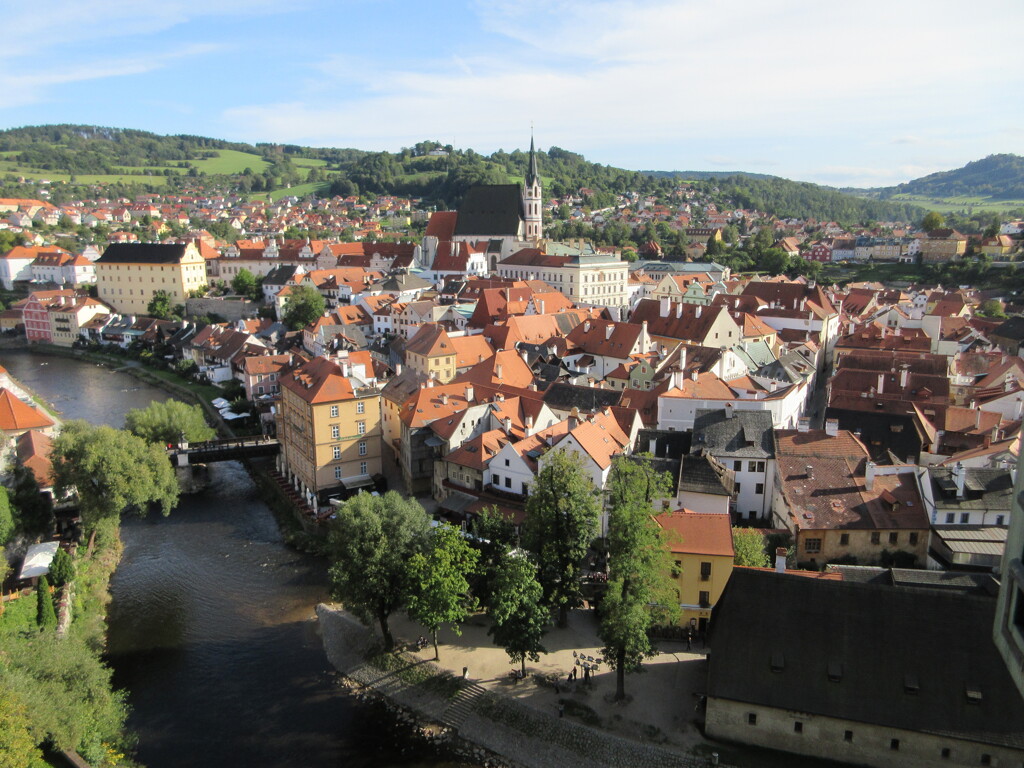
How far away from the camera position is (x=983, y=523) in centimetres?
2073

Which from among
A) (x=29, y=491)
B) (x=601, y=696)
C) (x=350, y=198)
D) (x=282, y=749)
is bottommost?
(x=282, y=749)

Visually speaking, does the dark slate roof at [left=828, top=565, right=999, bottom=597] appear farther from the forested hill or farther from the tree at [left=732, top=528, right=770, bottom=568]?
the forested hill

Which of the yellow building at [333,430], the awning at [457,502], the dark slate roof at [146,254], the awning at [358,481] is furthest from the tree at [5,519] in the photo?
the dark slate roof at [146,254]

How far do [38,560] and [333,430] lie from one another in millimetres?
9930

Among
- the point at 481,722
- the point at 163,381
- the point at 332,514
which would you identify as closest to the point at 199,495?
the point at 332,514

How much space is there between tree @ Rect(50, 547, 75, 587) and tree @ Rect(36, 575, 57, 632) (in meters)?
1.99

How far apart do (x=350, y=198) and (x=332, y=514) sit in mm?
126424

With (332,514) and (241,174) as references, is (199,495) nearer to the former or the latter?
(332,514)

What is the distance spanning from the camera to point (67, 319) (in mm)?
64938

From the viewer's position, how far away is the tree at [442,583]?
59.8 ft

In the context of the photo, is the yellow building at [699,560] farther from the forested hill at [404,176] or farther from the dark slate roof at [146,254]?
the forested hill at [404,176]

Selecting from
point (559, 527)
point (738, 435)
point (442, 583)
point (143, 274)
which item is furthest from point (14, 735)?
point (143, 274)

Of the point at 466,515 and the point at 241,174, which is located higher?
the point at 241,174

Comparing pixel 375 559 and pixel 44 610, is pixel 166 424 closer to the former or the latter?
pixel 44 610
